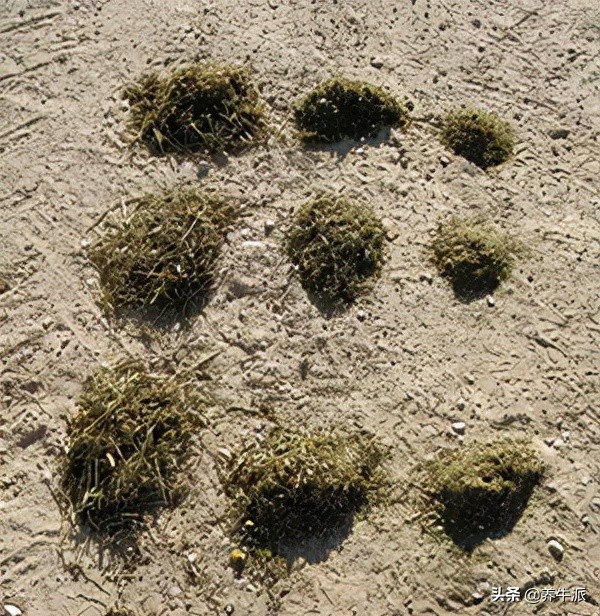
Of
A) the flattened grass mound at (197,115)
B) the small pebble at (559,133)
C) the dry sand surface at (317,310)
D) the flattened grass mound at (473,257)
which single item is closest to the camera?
the dry sand surface at (317,310)

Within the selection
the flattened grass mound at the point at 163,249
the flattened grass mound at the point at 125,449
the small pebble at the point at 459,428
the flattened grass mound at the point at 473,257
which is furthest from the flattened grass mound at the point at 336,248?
the flattened grass mound at the point at 125,449

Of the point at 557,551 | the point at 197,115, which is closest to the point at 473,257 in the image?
the point at 557,551

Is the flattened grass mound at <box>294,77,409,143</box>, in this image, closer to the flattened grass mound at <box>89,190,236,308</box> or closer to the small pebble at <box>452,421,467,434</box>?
the flattened grass mound at <box>89,190,236,308</box>

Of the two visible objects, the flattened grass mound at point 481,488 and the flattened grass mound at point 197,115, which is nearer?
the flattened grass mound at point 481,488

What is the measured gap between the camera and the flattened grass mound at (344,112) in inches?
287

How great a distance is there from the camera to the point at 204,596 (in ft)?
19.3

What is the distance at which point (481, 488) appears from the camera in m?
6.00

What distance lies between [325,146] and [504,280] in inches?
71.4

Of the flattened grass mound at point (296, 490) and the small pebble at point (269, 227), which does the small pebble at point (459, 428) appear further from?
the small pebble at point (269, 227)

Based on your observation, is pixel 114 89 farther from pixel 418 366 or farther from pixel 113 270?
pixel 418 366

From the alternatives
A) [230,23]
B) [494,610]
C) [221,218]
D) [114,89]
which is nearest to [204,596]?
[494,610]

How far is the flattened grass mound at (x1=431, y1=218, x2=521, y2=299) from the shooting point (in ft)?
22.2

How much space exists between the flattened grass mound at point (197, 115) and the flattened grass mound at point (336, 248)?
2.99ft

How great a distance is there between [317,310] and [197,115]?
77.5 inches
